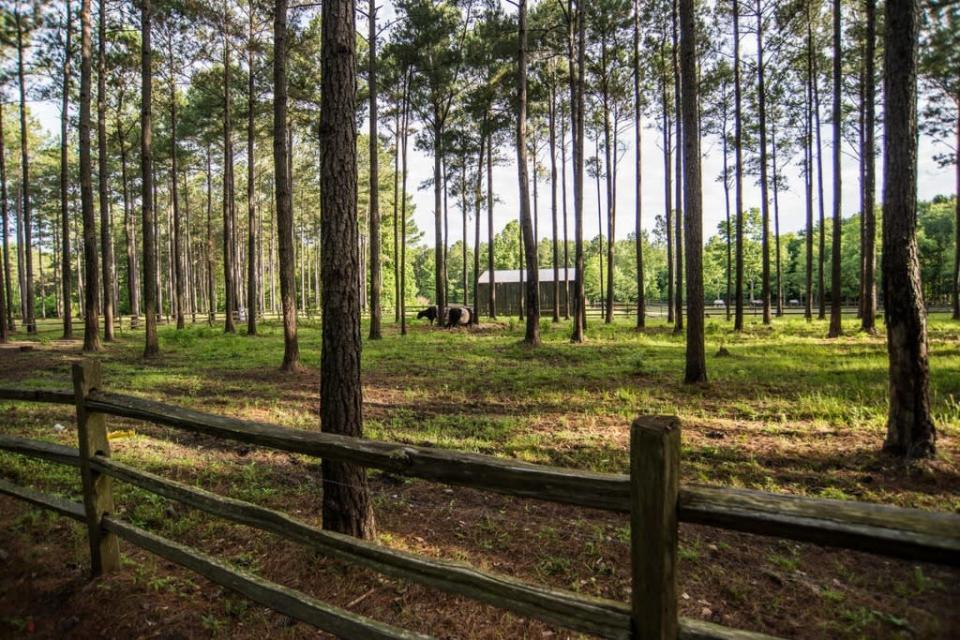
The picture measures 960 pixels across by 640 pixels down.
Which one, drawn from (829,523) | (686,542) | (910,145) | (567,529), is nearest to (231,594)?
(567,529)

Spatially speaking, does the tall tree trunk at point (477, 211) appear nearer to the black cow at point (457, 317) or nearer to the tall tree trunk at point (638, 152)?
the black cow at point (457, 317)

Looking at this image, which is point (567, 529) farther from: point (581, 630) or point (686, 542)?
point (581, 630)

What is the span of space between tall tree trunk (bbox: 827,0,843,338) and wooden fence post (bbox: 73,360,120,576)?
18364mm

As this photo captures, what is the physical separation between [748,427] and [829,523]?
599 centimetres

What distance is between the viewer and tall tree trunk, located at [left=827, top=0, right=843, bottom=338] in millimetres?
15852

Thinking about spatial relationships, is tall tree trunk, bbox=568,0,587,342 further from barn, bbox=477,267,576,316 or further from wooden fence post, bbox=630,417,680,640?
barn, bbox=477,267,576,316

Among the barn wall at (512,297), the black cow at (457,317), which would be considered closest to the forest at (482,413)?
the black cow at (457,317)

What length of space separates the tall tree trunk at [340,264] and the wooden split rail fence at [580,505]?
2.86ft

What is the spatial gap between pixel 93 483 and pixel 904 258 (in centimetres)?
773

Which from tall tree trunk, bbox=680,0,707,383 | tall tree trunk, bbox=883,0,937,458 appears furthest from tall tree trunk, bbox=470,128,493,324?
tall tree trunk, bbox=883,0,937,458

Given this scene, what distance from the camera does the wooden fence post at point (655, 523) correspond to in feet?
5.24

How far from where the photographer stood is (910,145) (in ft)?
17.0

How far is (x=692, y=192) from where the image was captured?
926cm

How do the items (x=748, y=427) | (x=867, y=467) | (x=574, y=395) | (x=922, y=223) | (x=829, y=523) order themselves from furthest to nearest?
(x=922, y=223), (x=574, y=395), (x=748, y=427), (x=867, y=467), (x=829, y=523)
